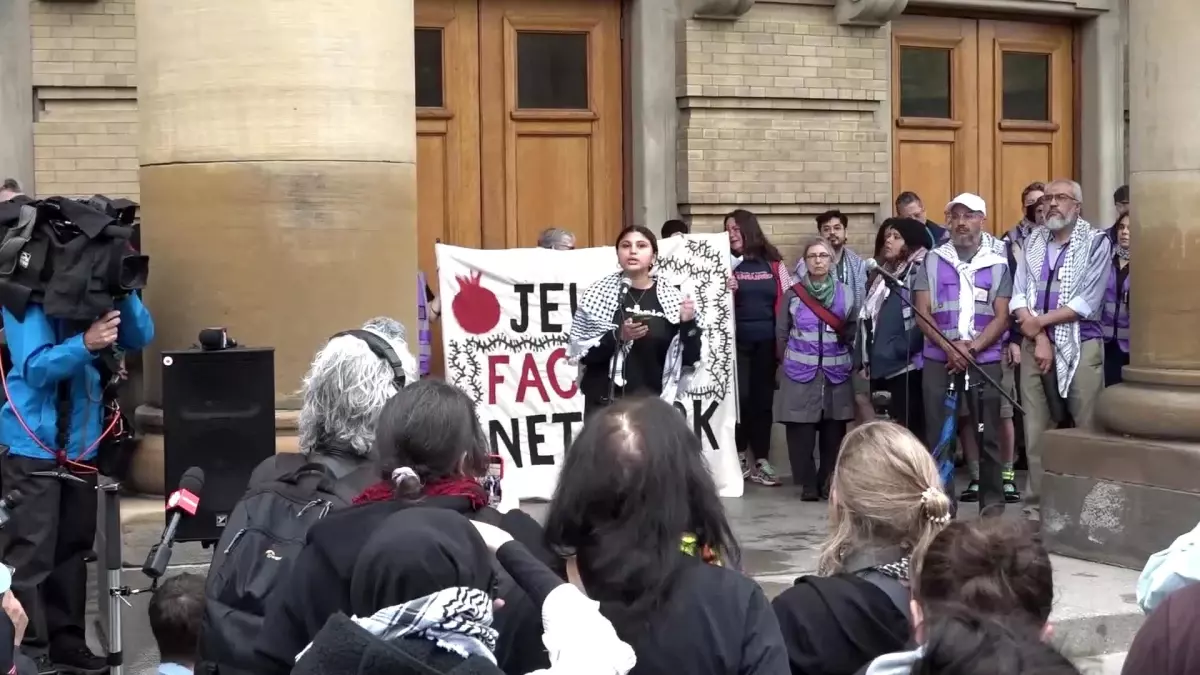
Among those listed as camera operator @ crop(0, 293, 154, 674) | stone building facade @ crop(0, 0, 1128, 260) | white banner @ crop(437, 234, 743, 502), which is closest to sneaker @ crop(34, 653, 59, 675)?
camera operator @ crop(0, 293, 154, 674)

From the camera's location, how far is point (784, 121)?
1230 cm

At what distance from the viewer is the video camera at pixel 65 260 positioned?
6.58m

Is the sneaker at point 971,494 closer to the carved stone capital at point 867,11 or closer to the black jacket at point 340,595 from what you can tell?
the carved stone capital at point 867,11

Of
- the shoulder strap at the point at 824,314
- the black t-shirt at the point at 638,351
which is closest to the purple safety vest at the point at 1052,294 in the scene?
the shoulder strap at the point at 824,314

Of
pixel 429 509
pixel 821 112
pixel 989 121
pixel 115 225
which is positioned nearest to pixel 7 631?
pixel 429 509

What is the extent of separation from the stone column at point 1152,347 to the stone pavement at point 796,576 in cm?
25

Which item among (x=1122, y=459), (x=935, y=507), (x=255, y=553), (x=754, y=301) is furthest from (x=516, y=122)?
(x=935, y=507)

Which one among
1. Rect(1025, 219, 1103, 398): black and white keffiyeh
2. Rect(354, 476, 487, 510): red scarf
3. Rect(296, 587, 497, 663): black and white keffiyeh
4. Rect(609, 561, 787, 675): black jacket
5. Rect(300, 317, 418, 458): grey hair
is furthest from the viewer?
Rect(1025, 219, 1103, 398): black and white keffiyeh

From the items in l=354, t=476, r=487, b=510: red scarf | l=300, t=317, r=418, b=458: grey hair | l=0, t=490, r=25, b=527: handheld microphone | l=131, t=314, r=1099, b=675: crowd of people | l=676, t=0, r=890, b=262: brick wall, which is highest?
l=676, t=0, r=890, b=262: brick wall

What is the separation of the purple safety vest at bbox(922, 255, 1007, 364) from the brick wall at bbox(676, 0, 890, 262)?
228 centimetres

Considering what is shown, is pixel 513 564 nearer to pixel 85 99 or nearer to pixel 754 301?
pixel 85 99

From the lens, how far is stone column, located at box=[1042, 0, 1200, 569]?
8.38 m

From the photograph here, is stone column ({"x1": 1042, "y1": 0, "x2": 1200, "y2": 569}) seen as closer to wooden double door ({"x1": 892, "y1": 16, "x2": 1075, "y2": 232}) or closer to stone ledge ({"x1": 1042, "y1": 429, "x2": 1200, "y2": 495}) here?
stone ledge ({"x1": 1042, "y1": 429, "x2": 1200, "y2": 495})

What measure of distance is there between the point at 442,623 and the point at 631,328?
6.80 metres
